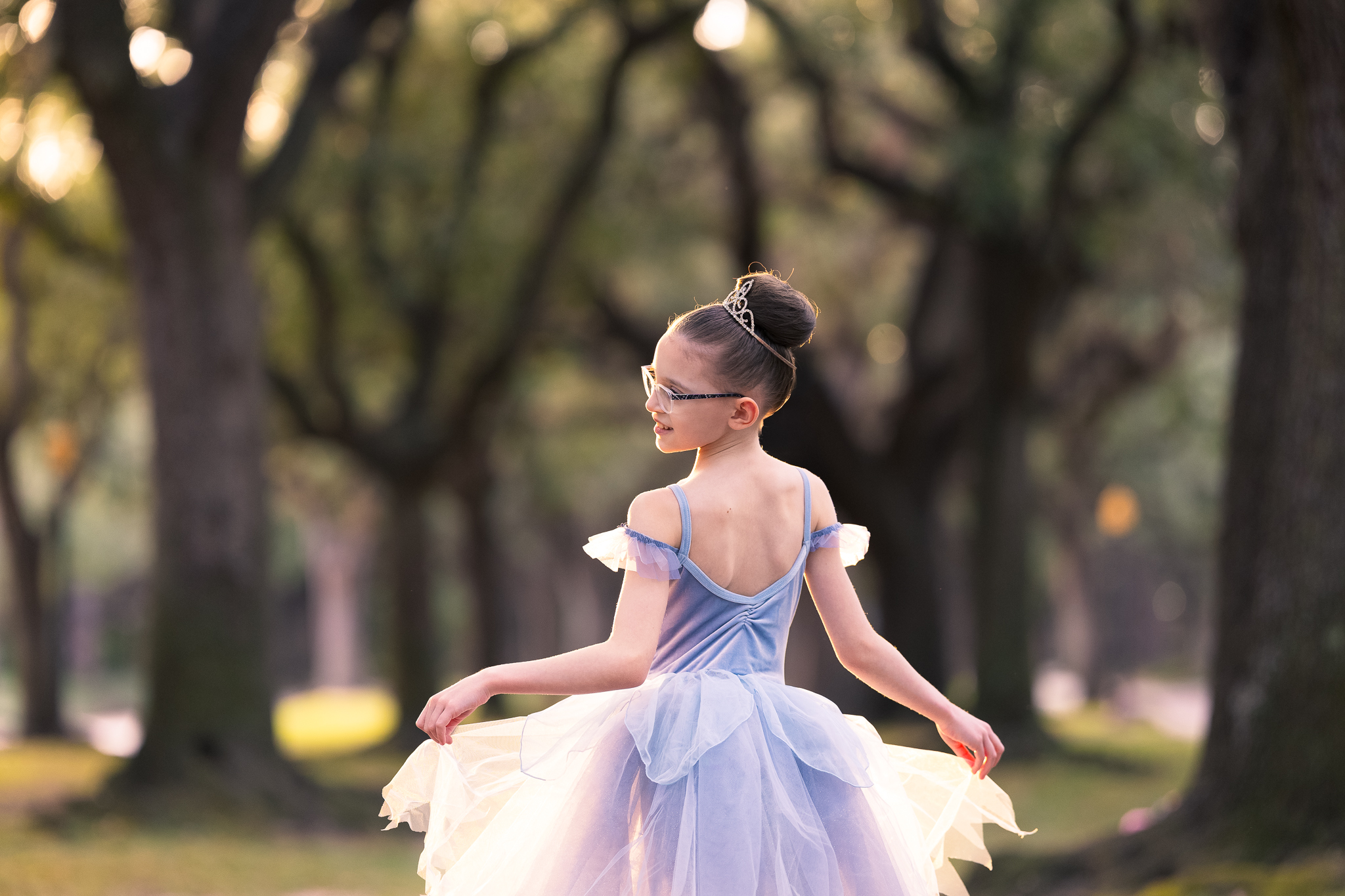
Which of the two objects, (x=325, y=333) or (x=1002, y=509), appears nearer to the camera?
(x=1002, y=509)

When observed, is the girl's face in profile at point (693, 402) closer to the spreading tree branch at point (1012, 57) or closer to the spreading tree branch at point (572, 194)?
the spreading tree branch at point (1012, 57)

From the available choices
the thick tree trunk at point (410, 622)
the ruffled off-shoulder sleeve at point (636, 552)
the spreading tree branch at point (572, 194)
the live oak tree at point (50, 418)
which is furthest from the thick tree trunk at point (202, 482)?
the ruffled off-shoulder sleeve at point (636, 552)

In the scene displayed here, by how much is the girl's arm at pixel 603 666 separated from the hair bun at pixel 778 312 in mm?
417

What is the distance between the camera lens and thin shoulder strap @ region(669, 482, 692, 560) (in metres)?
2.98

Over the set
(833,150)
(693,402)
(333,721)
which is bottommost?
(333,721)

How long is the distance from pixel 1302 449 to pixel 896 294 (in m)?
16.1

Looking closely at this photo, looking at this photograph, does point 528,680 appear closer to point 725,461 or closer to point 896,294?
point 725,461

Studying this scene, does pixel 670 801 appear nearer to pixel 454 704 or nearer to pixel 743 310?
pixel 454 704

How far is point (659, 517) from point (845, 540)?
0.52 metres

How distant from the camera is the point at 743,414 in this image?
3111mm

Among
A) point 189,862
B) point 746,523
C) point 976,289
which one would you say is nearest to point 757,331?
point 746,523

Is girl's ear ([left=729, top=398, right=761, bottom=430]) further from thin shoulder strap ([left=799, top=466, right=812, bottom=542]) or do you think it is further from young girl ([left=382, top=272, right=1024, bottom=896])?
thin shoulder strap ([left=799, top=466, right=812, bottom=542])

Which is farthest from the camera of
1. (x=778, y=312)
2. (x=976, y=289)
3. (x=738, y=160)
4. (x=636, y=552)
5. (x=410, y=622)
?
(x=410, y=622)

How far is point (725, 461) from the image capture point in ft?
10.3
